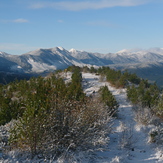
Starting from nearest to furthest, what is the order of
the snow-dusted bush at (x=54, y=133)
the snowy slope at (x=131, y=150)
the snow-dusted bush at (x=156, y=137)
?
1. the snow-dusted bush at (x=54, y=133)
2. the snowy slope at (x=131, y=150)
3. the snow-dusted bush at (x=156, y=137)

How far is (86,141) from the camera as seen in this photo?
21.9 feet

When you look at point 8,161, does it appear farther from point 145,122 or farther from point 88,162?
point 145,122

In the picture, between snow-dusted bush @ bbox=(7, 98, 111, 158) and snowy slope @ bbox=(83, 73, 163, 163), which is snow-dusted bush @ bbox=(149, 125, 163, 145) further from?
snow-dusted bush @ bbox=(7, 98, 111, 158)

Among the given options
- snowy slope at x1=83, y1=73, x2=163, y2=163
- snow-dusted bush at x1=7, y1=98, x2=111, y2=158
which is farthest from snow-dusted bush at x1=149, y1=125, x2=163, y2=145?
snow-dusted bush at x1=7, y1=98, x2=111, y2=158

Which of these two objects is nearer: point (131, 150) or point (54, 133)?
point (54, 133)

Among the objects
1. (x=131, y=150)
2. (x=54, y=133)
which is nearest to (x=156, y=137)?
(x=131, y=150)

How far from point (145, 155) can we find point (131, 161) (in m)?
0.87

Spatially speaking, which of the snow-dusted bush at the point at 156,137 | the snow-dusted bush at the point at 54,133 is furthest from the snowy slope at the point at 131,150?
the snow-dusted bush at the point at 54,133

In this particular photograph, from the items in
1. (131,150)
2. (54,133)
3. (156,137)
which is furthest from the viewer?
(156,137)

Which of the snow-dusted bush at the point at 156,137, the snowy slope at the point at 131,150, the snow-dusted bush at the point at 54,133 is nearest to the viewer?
the snow-dusted bush at the point at 54,133

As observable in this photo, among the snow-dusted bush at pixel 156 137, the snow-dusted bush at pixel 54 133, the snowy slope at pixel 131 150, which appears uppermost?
the snow-dusted bush at pixel 54 133

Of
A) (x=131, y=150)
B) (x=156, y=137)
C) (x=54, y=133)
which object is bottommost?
(x=131, y=150)

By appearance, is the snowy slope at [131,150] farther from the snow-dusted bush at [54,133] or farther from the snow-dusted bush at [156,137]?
the snow-dusted bush at [54,133]

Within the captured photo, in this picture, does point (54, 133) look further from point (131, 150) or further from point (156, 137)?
point (156, 137)
